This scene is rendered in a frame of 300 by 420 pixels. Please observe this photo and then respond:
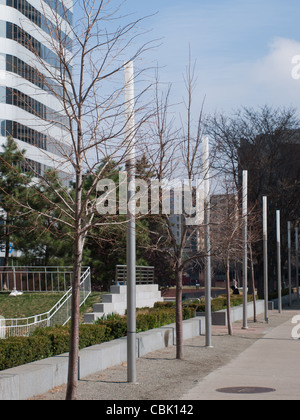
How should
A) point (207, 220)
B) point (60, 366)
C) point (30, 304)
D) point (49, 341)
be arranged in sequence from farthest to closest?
1. point (30, 304)
2. point (207, 220)
3. point (49, 341)
4. point (60, 366)

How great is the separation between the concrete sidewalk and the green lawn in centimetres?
900

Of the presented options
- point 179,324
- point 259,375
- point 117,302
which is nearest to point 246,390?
point 259,375

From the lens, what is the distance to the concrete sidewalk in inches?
441

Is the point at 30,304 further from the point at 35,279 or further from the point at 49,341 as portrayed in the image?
the point at 49,341

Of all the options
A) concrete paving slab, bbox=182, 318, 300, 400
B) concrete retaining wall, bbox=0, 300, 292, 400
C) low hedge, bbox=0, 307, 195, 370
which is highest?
low hedge, bbox=0, 307, 195, 370

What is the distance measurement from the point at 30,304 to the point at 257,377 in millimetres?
15189

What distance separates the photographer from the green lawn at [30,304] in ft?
84.2

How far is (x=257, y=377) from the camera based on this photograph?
13.5 metres

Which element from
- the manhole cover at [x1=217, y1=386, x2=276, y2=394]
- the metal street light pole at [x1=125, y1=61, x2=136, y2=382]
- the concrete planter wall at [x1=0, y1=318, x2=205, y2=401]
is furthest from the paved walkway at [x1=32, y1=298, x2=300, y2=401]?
the metal street light pole at [x1=125, y1=61, x2=136, y2=382]

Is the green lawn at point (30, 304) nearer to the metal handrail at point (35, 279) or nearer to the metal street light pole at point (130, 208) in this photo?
the metal handrail at point (35, 279)

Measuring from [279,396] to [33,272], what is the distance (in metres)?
22.1

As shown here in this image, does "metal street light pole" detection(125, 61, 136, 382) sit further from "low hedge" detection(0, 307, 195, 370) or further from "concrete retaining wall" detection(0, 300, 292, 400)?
"low hedge" detection(0, 307, 195, 370)

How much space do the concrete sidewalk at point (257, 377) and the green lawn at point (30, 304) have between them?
9.00 metres

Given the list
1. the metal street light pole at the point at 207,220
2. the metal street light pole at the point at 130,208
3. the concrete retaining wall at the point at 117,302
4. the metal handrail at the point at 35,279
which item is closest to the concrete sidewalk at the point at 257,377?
the metal street light pole at the point at 207,220
